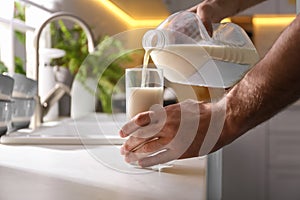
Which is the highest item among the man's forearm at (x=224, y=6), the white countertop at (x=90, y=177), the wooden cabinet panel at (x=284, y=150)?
the man's forearm at (x=224, y=6)

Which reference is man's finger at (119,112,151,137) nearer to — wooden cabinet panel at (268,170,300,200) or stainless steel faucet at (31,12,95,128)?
stainless steel faucet at (31,12,95,128)

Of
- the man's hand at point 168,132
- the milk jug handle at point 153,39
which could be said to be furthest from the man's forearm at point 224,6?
the man's hand at point 168,132

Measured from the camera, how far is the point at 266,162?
110 inches

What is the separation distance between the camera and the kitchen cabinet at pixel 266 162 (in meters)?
2.74

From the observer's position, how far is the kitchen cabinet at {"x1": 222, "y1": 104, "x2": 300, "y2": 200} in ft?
8.98

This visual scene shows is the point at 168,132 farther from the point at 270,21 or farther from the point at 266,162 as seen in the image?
the point at 270,21

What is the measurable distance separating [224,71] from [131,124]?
1.03 ft

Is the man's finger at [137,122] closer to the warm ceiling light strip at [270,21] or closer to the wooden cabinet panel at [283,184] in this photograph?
the wooden cabinet panel at [283,184]

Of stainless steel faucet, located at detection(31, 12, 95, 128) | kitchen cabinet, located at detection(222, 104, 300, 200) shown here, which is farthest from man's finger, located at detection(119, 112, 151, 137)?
kitchen cabinet, located at detection(222, 104, 300, 200)

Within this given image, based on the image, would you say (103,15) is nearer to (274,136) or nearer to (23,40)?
(23,40)

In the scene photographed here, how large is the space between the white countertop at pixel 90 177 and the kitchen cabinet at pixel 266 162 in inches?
73.5

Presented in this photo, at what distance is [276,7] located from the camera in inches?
121

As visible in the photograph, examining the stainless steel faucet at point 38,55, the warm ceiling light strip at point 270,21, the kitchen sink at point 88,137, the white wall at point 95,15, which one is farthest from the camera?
the warm ceiling light strip at point 270,21

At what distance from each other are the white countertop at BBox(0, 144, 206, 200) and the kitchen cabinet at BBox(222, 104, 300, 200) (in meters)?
1.87
